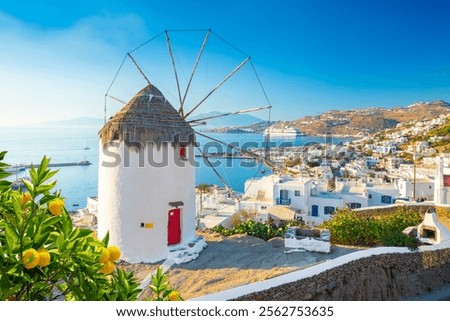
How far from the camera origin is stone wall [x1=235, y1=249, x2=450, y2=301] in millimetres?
3838

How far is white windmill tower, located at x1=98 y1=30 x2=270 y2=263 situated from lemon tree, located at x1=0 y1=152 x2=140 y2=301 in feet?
11.5

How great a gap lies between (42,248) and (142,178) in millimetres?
3710

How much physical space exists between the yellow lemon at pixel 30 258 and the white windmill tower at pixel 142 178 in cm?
376

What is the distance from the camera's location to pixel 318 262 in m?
4.30

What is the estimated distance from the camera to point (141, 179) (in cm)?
479

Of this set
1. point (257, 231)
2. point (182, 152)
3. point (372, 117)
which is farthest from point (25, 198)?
point (372, 117)

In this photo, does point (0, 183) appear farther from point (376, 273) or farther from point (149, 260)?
point (376, 273)

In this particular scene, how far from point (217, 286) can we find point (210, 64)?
3.12m

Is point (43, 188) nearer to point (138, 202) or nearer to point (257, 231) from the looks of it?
point (138, 202)

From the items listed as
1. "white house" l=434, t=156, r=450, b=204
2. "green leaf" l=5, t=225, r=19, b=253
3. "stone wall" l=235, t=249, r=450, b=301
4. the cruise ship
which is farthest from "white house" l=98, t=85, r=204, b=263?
"white house" l=434, t=156, r=450, b=204

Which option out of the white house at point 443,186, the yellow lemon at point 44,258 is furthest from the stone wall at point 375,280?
the white house at point 443,186

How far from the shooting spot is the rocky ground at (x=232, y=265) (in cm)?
396

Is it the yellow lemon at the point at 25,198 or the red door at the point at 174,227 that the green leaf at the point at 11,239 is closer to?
the yellow lemon at the point at 25,198
